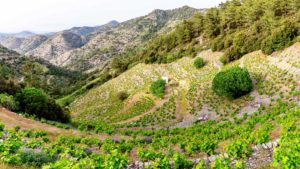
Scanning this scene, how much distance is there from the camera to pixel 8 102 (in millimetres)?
38812

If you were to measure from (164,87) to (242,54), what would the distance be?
50.6 feet

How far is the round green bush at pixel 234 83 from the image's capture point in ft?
152

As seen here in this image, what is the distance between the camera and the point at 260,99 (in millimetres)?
44000

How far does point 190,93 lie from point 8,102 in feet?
95.7

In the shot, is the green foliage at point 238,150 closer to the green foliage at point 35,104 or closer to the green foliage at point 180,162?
the green foliage at point 180,162

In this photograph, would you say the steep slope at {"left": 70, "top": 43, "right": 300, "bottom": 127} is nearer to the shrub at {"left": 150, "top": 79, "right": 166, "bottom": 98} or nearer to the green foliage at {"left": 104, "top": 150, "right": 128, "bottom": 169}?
the shrub at {"left": 150, "top": 79, "right": 166, "bottom": 98}

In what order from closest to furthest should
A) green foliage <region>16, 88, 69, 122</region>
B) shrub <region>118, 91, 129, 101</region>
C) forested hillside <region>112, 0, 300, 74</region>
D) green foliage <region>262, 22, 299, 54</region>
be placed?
green foliage <region>16, 88, 69, 122</region>, green foliage <region>262, 22, 299, 54</region>, forested hillside <region>112, 0, 300, 74</region>, shrub <region>118, 91, 129, 101</region>

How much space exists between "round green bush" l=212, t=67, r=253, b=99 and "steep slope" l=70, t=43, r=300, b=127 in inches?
38.2

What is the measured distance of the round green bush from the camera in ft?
152

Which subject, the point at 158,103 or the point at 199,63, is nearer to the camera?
the point at 158,103

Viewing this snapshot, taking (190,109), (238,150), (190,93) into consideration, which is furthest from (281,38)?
(238,150)

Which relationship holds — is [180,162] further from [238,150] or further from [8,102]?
[8,102]

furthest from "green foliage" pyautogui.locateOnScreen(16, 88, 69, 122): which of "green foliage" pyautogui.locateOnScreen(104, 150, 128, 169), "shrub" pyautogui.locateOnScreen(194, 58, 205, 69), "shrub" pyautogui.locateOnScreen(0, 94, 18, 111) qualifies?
"shrub" pyautogui.locateOnScreen(194, 58, 205, 69)

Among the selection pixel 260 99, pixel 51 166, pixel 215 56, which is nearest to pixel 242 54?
pixel 215 56
